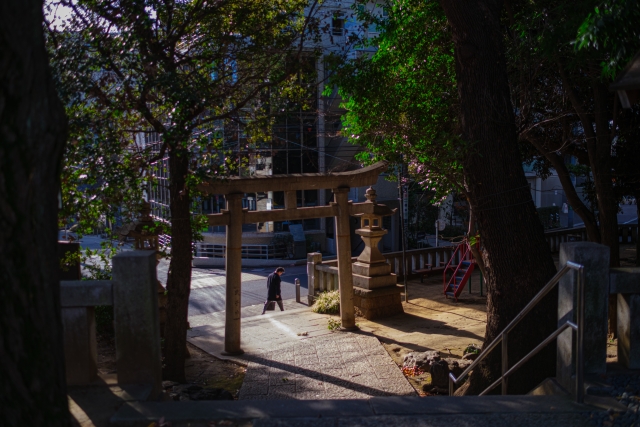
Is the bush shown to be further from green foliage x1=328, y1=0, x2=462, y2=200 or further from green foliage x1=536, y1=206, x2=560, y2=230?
green foliage x1=536, y1=206, x2=560, y2=230

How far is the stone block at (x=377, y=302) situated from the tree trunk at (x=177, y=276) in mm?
5431

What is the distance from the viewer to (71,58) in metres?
7.48

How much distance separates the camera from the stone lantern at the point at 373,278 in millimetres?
13805

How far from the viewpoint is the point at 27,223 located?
2.76 m

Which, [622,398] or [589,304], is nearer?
[622,398]

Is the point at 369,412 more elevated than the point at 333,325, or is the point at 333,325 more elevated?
the point at 369,412

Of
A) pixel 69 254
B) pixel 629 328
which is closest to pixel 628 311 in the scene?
pixel 629 328

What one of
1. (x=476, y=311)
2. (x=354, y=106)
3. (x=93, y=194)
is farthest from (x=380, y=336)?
(x=93, y=194)

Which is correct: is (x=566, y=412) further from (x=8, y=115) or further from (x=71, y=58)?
(x=71, y=58)

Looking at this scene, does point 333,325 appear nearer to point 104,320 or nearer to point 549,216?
point 104,320

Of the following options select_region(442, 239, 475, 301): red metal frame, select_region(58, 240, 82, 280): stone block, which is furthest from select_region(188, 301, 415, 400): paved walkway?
select_region(442, 239, 475, 301): red metal frame

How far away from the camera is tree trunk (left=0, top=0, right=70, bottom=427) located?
2.69 metres

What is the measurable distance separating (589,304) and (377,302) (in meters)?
9.18

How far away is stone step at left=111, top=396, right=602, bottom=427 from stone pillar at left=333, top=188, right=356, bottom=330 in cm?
801
